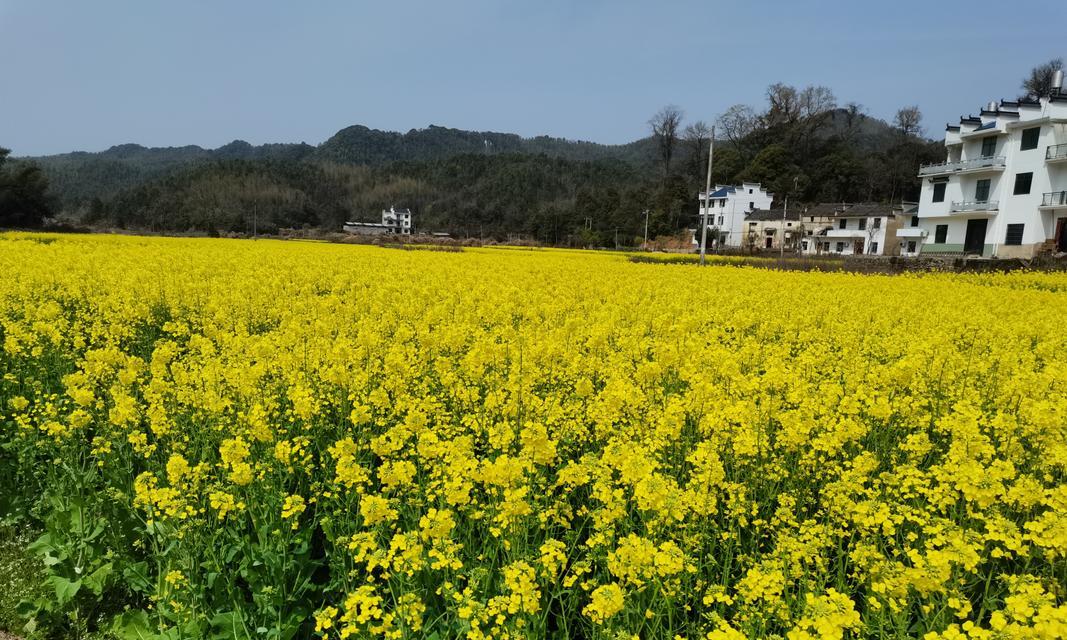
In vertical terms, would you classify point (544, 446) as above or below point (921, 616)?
above

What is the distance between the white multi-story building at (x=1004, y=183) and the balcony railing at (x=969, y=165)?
6cm

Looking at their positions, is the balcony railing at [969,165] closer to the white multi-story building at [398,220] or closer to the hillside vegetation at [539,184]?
the hillside vegetation at [539,184]

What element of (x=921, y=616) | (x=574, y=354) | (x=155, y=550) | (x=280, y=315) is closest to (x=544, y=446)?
(x=921, y=616)

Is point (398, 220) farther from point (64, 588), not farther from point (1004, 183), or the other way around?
point (64, 588)

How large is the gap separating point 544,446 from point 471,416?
1.13 metres

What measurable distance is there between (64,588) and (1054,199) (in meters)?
50.9

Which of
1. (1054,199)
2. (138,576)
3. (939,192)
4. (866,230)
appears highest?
(939,192)

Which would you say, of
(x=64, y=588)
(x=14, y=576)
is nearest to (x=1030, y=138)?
(x=64, y=588)

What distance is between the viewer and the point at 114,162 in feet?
493

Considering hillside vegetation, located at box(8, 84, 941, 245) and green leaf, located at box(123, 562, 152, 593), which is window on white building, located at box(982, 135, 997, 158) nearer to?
hillside vegetation, located at box(8, 84, 941, 245)

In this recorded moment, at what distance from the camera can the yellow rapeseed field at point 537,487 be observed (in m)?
2.55

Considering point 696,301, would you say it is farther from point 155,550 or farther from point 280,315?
point 155,550

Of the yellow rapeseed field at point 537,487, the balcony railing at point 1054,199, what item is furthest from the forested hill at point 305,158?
the yellow rapeseed field at point 537,487

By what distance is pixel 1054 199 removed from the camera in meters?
37.4
